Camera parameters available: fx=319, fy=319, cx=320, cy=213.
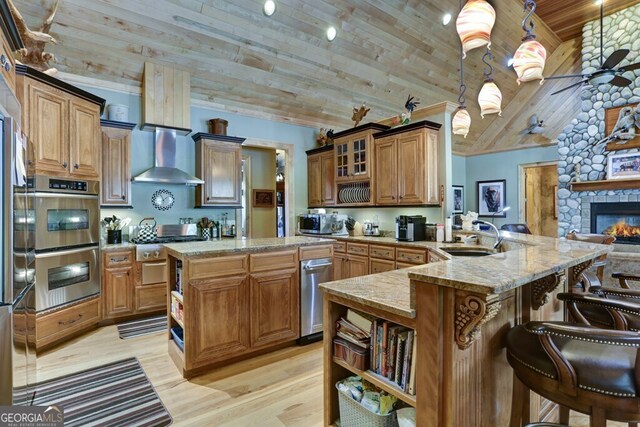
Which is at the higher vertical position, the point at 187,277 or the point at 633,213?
the point at 633,213

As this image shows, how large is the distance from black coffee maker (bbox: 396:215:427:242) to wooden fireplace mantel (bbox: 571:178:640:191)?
3659 millimetres

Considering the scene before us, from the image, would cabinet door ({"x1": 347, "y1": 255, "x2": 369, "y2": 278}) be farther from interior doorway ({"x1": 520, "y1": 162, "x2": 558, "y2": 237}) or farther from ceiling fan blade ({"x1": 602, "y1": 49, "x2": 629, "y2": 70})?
interior doorway ({"x1": 520, "y1": 162, "x2": 558, "y2": 237})

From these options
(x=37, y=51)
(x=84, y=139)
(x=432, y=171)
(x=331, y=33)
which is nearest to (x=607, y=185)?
(x=432, y=171)

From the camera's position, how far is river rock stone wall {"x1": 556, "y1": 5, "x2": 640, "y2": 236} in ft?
17.1

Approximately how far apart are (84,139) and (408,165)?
3.93 meters

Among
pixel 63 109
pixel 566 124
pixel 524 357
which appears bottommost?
pixel 524 357

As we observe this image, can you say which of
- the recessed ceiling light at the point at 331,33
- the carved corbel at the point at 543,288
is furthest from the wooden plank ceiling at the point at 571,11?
the carved corbel at the point at 543,288

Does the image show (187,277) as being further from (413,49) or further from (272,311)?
(413,49)

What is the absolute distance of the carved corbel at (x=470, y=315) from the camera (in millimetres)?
1111

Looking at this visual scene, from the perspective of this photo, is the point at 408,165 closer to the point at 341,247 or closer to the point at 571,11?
the point at 341,247

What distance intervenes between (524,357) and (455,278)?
0.53 metres

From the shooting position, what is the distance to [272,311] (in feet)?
9.71

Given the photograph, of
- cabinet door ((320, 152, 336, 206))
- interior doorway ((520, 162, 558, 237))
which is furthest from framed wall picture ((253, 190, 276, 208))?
interior doorway ((520, 162, 558, 237))

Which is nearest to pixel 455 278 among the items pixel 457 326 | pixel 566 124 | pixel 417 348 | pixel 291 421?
pixel 457 326
